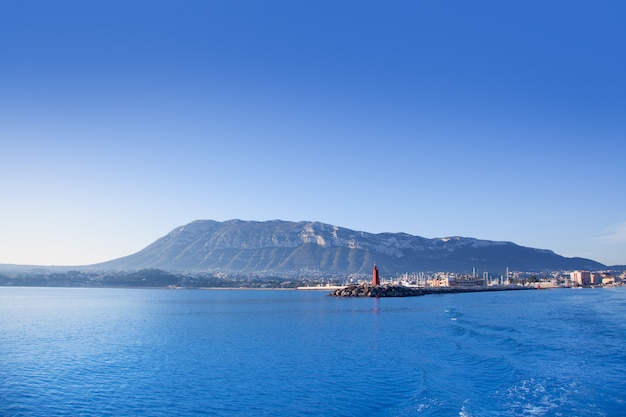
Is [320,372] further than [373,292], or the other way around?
[373,292]

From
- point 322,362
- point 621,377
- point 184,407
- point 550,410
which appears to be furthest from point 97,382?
point 621,377

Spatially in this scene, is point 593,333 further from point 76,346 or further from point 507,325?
point 76,346

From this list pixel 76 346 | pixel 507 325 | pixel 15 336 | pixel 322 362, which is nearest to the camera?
pixel 322 362

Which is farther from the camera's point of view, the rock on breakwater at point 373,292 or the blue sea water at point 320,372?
the rock on breakwater at point 373,292

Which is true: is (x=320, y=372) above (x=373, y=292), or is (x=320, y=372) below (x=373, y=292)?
below

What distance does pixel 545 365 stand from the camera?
2809 centimetres

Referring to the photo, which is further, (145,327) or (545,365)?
(145,327)

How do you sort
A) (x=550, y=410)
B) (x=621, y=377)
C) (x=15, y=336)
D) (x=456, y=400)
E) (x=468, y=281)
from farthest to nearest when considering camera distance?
1. (x=468, y=281)
2. (x=15, y=336)
3. (x=621, y=377)
4. (x=456, y=400)
5. (x=550, y=410)

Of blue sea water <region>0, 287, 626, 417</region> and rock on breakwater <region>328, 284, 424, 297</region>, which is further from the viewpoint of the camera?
rock on breakwater <region>328, 284, 424, 297</region>

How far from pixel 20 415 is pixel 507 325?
4504 cm

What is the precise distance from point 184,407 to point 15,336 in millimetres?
34089

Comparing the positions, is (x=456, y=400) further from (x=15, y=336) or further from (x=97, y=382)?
(x=15, y=336)

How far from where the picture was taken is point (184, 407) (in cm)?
2070

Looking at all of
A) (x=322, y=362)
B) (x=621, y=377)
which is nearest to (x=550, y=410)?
(x=621, y=377)
